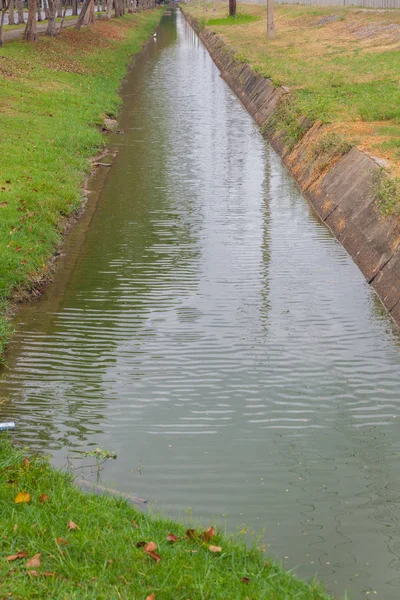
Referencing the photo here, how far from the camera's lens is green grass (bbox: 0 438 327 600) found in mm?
5324

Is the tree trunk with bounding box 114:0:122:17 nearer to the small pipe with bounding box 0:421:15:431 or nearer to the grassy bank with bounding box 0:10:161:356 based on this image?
the grassy bank with bounding box 0:10:161:356

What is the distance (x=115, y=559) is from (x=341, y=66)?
29914 millimetres

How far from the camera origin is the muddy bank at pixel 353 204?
1291cm

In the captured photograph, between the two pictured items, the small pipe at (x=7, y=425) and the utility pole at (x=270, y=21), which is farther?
the utility pole at (x=270, y=21)

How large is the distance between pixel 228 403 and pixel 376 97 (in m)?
16.6

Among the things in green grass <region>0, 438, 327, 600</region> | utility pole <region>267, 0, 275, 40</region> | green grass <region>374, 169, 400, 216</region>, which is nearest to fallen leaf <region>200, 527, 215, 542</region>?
green grass <region>0, 438, 327, 600</region>

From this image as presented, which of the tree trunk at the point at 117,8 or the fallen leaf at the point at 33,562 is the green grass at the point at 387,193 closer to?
the fallen leaf at the point at 33,562

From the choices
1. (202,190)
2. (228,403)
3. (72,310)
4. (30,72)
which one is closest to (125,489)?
(228,403)

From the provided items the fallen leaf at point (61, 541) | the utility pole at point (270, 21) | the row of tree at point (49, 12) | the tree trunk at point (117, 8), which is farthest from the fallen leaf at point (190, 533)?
the tree trunk at point (117, 8)

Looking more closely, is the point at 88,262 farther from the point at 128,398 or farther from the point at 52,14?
the point at 52,14

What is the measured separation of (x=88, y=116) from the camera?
25219 millimetres

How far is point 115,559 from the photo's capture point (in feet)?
18.5

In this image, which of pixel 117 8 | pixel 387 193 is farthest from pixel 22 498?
pixel 117 8

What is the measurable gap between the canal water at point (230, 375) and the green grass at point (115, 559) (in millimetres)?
522
